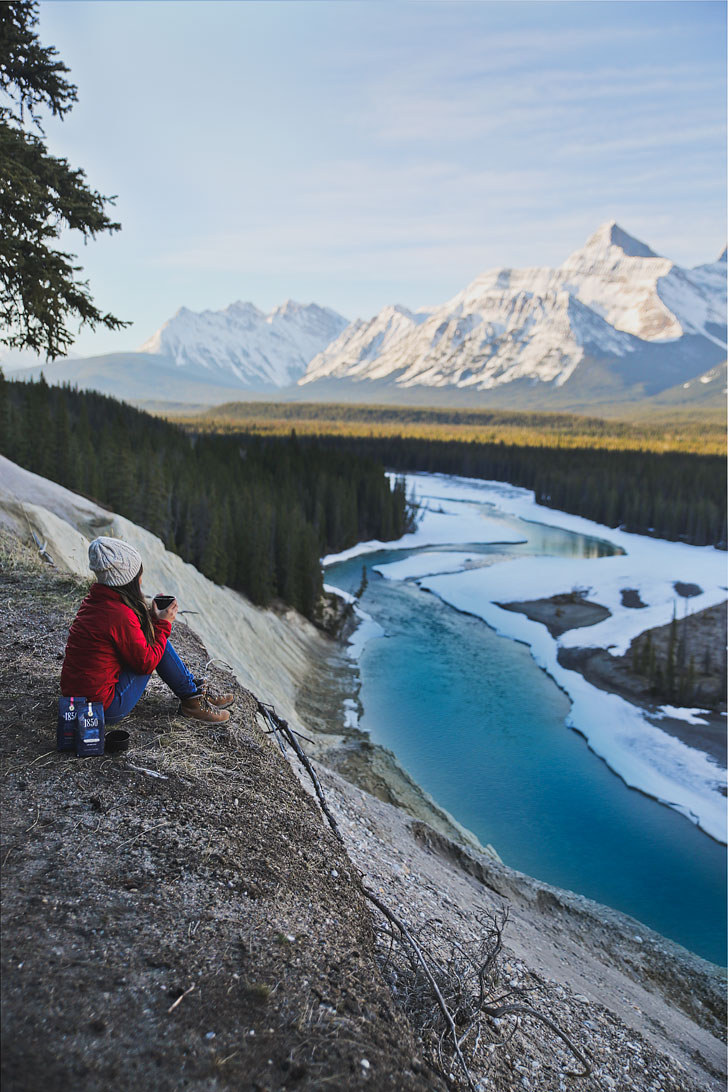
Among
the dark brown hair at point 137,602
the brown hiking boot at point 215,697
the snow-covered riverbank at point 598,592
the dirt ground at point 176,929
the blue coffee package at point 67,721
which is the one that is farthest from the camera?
the snow-covered riverbank at point 598,592

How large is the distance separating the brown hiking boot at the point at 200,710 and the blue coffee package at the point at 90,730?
1.45 meters

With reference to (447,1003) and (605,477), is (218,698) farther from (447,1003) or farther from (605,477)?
(605,477)

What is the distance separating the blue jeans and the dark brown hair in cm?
50

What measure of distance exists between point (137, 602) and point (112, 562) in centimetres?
52

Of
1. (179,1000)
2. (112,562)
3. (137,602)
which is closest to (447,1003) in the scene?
(179,1000)

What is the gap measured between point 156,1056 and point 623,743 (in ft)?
84.2

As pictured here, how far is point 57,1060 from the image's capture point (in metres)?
3.56

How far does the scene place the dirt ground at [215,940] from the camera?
3895mm

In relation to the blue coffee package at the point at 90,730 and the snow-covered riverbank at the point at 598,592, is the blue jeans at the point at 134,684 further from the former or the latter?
the snow-covered riverbank at the point at 598,592

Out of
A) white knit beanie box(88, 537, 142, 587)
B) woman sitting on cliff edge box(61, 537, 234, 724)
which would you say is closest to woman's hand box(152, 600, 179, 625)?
woman sitting on cliff edge box(61, 537, 234, 724)

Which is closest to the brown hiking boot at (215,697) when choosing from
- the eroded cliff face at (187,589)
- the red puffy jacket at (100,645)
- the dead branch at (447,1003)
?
the red puffy jacket at (100,645)

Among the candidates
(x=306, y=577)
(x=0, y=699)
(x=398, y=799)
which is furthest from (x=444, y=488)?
(x=0, y=699)

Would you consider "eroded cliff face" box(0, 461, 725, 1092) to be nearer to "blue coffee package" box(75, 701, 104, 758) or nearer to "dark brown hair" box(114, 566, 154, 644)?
"blue coffee package" box(75, 701, 104, 758)

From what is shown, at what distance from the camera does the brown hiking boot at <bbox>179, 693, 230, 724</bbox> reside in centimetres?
800
